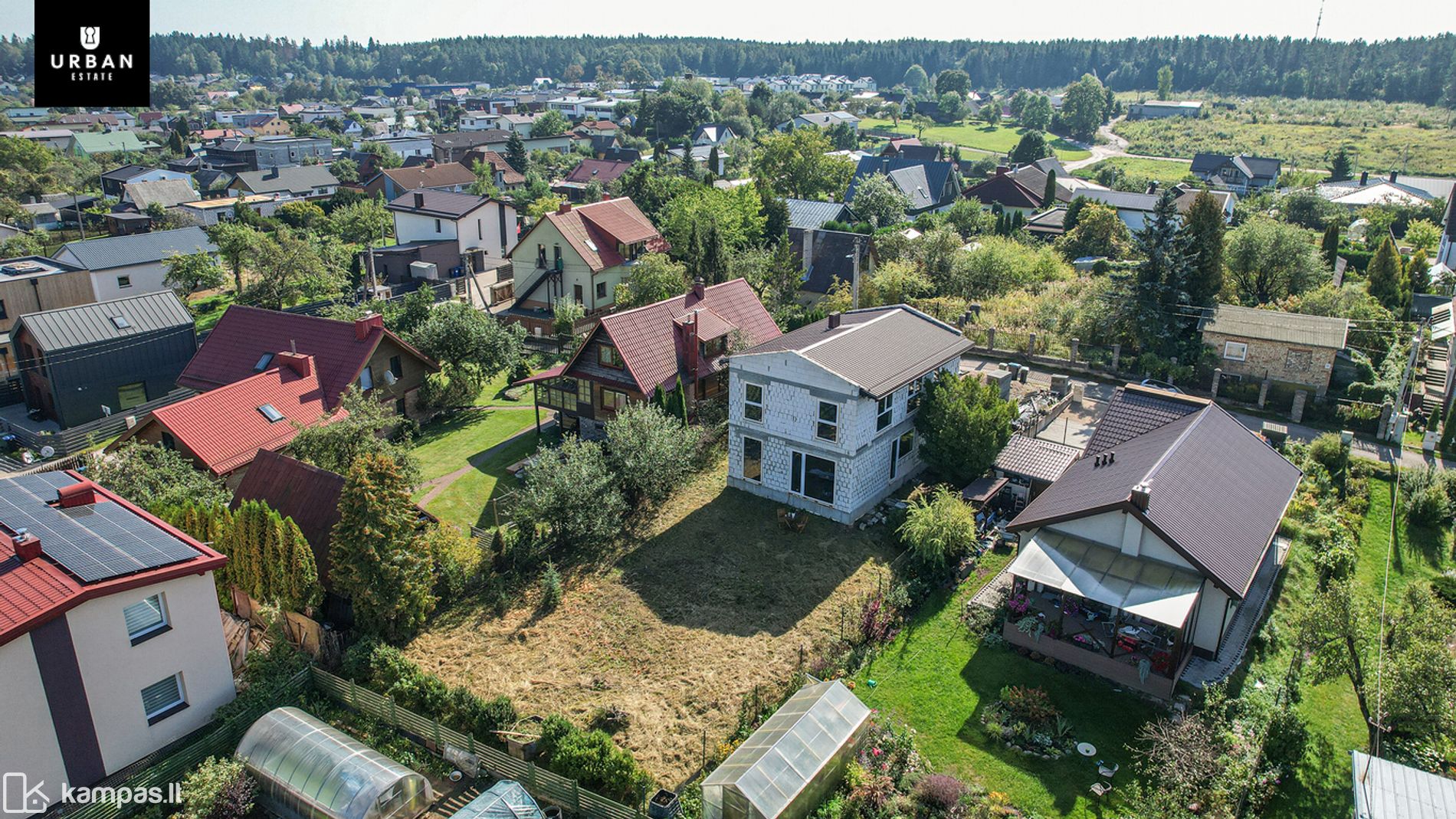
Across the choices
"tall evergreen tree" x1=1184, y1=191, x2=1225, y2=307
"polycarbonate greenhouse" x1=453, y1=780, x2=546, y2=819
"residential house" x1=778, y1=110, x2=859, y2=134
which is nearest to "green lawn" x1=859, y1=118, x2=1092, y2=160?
"residential house" x1=778, y1=110, x2=859, y2=134

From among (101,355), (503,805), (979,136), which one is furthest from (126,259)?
(979,136)

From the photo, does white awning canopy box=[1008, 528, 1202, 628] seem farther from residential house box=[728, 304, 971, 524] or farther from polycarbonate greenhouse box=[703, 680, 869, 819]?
residential house box=[728, 304, 971, 524]

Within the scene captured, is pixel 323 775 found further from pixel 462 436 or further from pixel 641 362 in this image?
pixel 462 436

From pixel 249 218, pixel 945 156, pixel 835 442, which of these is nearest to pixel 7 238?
pixel 249 218

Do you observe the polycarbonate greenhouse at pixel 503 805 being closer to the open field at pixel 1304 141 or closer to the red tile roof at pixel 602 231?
the red tile roof at pixel 602 231

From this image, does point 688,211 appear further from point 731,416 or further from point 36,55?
point 36,55
